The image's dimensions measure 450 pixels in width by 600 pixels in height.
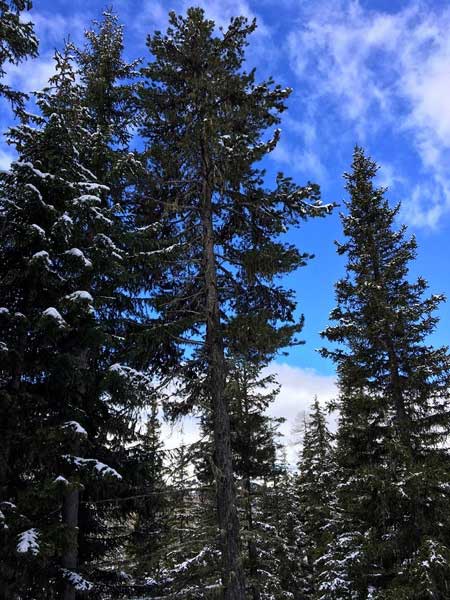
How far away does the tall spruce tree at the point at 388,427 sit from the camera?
1155cm

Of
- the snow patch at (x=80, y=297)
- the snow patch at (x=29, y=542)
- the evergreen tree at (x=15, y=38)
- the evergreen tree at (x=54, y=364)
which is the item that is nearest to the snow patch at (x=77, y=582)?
the evergreen tree at (x=54, y=364)

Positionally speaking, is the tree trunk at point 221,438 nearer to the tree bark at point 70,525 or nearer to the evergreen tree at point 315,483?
the tree bark at point 70,525

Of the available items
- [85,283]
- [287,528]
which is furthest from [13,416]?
[287,528]

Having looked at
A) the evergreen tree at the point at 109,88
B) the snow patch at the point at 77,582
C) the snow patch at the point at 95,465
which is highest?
the evergreen tree at the point at 109,88

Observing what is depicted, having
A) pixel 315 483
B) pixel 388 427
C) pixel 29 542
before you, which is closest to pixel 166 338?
pixel 29 542

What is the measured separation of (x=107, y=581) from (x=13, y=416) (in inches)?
220

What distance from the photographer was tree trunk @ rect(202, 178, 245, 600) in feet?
27.7

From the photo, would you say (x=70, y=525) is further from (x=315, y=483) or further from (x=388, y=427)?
(x=315, y=483)

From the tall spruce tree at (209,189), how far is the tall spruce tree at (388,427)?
436 cm

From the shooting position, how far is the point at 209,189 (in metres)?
11.9

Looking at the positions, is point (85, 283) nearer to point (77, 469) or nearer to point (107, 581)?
point (77, 469)

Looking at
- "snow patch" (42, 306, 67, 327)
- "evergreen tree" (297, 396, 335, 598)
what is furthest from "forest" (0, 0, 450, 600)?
"evergreen tree" (297, 396, 335, 598)

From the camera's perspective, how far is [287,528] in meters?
28.8

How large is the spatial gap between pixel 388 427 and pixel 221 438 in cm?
712
